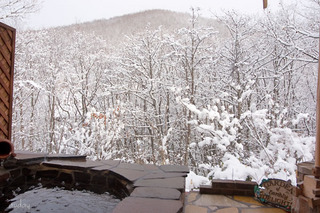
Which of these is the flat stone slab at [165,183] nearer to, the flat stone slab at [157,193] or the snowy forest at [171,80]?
the flat stone slab at [157,193]

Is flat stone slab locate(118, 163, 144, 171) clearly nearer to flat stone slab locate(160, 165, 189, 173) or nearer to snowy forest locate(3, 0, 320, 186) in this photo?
flat stone slab locate(160, 165, 189, 173)

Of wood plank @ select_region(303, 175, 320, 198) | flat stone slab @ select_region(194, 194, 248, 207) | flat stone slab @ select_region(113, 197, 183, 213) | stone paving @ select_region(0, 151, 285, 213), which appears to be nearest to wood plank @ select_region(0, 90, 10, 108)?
stone paving @ select_region(0, 151, 285, 213)

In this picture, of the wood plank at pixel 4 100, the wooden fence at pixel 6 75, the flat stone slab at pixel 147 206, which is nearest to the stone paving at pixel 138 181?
the flat stone slab at pixel 147 206

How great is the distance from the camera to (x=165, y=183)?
222cm

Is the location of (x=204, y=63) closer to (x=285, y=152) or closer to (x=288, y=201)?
(x=285, y=152)

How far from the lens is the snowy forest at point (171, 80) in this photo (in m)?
5.53

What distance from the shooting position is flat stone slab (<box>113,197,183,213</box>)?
1637 millimetres

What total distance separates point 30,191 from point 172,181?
1.43 meters

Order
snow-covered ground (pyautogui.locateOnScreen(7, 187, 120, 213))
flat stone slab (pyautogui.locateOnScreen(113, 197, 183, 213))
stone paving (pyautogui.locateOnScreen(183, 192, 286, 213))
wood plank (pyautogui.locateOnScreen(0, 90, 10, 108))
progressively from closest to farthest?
flat stone slab (pyautogui.locateOnScreen(113, 197, 183, 213)) → snow-covered ground (pyautogui.locateOnScreen(7, 187, 120, 213)) → stone paving (pyautogui.locateOnScreen(183, 192, 286, 213)) → wood plank (pyautogui.locateOnScreen(0, 90, 10, 108))

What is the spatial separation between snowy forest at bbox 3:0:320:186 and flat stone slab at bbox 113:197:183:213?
2.03 m

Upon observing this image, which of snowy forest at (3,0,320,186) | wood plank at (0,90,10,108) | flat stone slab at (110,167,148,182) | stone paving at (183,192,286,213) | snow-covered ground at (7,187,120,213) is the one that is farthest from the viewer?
snowy forest at (3,0,320,186)

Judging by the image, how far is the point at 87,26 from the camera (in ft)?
35.1

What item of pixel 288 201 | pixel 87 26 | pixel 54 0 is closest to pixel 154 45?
pixel 54 0

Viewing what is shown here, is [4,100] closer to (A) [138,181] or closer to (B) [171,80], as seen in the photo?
(A) [138,181]
